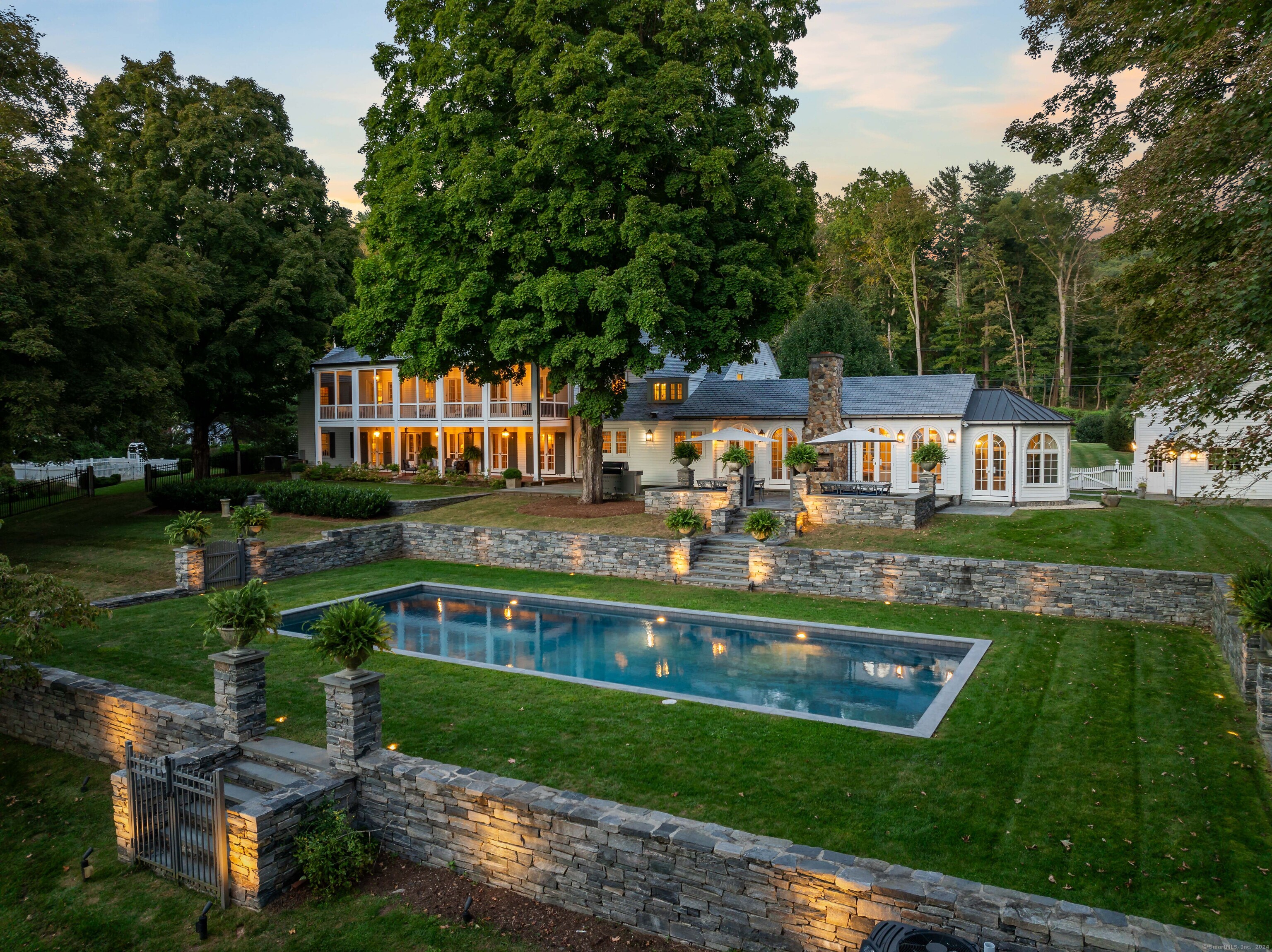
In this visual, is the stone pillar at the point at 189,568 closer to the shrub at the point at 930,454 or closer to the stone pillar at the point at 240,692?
the stone pillar at the point at 240,692

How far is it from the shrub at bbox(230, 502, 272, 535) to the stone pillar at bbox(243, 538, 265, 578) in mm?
330

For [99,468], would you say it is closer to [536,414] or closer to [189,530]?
[536,414]

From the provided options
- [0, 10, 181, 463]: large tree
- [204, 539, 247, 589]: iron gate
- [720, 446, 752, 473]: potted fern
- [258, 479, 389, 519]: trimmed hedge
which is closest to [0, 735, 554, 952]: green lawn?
[204, 539, 247, 589]: iron gate

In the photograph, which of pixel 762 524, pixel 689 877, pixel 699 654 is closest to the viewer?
pixel 689 877

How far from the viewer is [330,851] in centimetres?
630

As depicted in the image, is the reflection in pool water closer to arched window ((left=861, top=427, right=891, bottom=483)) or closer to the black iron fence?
arched window ((left=861, top=427, right=891, bottom=483))

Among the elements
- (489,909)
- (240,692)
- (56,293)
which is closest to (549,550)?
(240,692)

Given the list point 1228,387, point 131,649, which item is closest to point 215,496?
point 131,649

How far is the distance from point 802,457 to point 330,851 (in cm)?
1513

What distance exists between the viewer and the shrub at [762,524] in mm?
16125

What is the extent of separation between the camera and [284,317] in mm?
29109

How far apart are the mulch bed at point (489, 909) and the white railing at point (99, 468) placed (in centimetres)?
3720

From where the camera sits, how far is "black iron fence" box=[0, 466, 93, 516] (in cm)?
2652

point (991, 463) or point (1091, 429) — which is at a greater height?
point (1091, 429)
